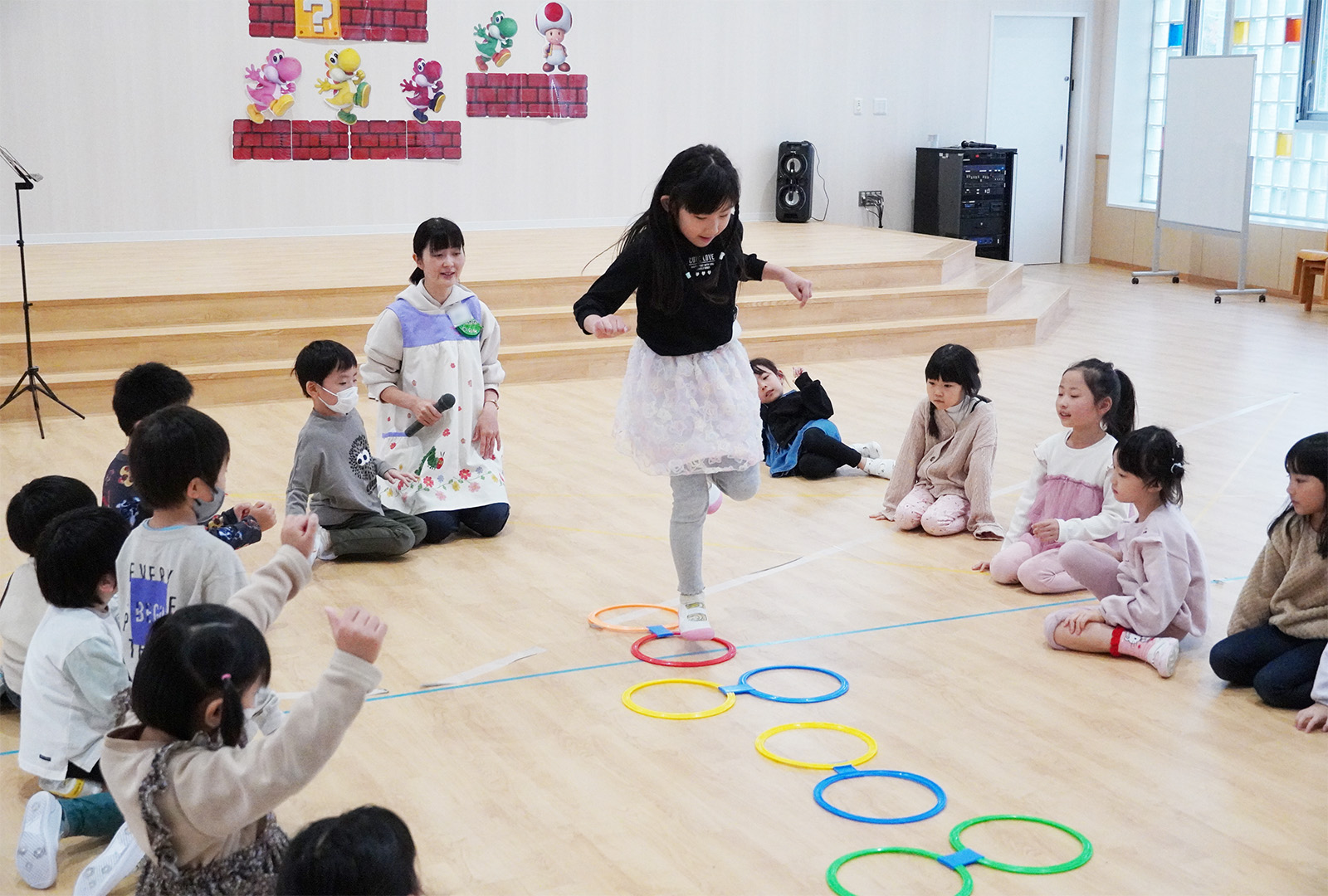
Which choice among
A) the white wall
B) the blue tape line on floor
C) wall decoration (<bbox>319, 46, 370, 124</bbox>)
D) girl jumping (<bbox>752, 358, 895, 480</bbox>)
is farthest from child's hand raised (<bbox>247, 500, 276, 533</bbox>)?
wall decoration (<bbox>319, 46, 370, 124</bbox>)

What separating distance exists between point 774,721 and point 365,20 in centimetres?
830

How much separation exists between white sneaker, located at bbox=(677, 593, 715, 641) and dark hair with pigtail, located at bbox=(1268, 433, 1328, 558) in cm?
149

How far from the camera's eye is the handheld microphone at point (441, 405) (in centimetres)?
456

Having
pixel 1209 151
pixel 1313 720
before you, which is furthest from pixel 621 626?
pixel 1209 151

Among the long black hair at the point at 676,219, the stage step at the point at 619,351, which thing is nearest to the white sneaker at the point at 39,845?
the long black hair at the point at 676,219

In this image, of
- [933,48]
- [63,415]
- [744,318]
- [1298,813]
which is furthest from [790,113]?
[1298,813]

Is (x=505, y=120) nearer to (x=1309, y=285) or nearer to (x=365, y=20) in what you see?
(x=365, y=20)

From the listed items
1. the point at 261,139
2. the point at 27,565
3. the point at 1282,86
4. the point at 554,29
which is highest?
the point at 554,29

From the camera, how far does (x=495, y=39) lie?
10.6 metres

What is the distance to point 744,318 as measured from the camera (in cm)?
852

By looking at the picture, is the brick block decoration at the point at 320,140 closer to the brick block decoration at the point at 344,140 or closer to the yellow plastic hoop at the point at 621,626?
the brick block decoration at the point at 344,140

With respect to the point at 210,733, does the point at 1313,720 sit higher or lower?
lower

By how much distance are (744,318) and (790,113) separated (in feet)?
13.4

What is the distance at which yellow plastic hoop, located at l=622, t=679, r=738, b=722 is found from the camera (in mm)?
3193
